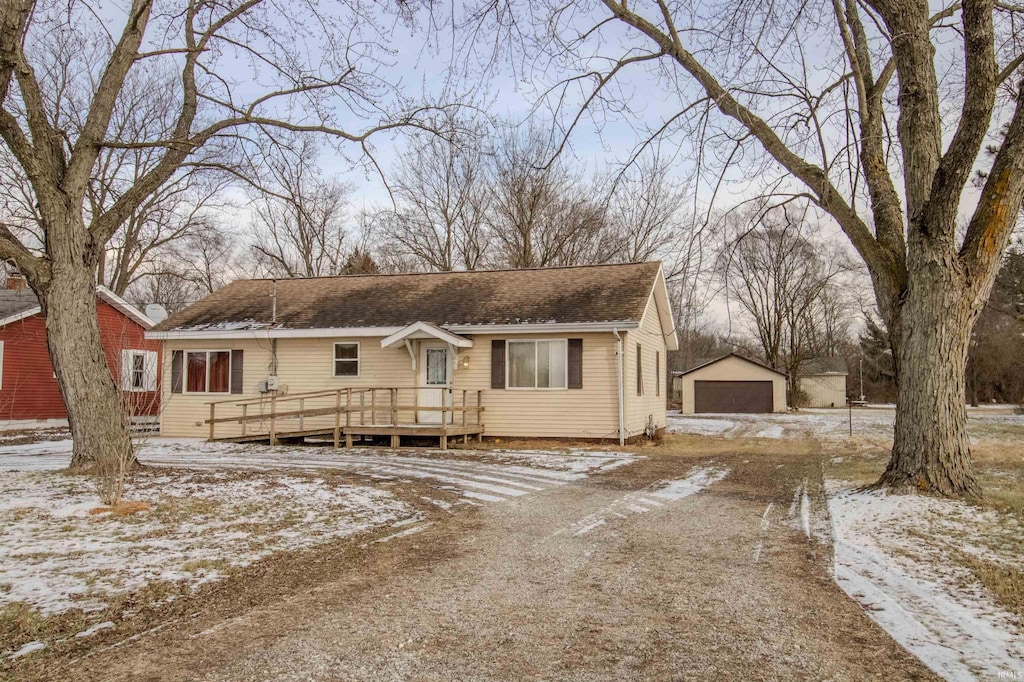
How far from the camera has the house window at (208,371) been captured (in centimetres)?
1822

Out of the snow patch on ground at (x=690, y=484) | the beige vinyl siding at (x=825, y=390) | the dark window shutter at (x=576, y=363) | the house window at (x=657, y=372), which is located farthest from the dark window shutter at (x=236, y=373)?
the beige vinyl siding at (x=825, y=390)

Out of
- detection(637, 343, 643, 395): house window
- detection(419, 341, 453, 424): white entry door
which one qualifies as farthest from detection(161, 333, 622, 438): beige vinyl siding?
detection(637, 343, 643, 395): house window

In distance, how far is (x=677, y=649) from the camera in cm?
379

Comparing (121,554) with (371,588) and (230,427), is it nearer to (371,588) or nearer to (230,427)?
(371,588)

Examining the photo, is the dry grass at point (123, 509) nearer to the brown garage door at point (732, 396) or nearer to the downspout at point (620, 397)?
the downspout at point (620, 397)

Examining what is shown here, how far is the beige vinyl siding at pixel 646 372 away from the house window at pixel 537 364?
1.47 meters

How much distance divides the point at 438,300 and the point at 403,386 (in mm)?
2478

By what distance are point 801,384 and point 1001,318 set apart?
13.9m

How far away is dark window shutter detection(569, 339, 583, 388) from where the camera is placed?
16141 mm

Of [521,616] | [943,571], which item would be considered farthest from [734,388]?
[521,616]

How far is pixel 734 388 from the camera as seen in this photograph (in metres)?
35.5

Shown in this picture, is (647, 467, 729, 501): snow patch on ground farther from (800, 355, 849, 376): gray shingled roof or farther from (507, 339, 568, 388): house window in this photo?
(800, 355, 849, 376): gray shingled roof

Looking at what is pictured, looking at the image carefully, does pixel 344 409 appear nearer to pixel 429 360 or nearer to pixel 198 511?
pixel 429 360

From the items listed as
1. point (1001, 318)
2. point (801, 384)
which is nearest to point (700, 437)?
point (1001, 318)
